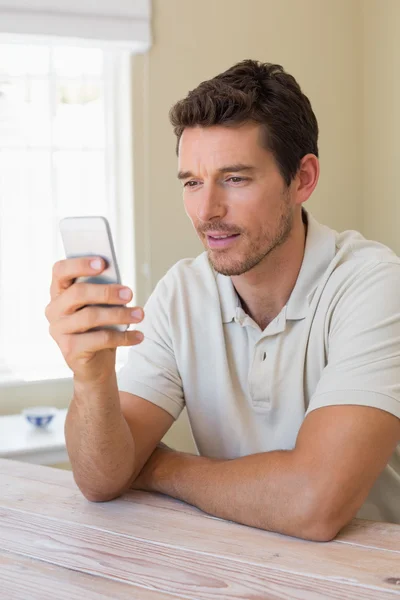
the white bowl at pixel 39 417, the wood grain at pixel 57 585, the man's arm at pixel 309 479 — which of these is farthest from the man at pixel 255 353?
the white bowl at pixel 39 417

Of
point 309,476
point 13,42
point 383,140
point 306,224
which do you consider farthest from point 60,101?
point 309,476

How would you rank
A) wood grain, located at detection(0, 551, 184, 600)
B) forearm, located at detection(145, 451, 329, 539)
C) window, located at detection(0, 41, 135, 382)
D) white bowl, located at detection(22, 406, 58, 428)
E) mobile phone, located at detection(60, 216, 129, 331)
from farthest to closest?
window, located at detection(0, 41, 135, 382), white bowl, located at detection(22, 406, 58, 428), forearm, located at detection(145, 451, 329, 539), mobile phone, located at detection(60, 216, 129, 331), wood grain, located at detection(0, 551, 184, 600)

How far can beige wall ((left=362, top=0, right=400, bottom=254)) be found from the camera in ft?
10.5

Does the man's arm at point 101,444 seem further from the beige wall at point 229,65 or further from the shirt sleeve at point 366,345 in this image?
the beige wall at point 229,65

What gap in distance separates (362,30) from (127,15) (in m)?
1.19

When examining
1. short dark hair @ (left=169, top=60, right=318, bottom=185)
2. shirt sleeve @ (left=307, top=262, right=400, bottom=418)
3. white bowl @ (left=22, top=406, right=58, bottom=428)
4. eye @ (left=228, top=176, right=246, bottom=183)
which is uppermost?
short dark hair @ (left=169, top=60, right=318, bottom=185)

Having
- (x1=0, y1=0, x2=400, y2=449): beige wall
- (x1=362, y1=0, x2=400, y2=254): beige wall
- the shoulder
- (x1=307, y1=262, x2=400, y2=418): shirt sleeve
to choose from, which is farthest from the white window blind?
(x1=307, y1=262, x2=400, y2=418): shirt sleeve

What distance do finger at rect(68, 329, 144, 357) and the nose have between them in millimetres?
488

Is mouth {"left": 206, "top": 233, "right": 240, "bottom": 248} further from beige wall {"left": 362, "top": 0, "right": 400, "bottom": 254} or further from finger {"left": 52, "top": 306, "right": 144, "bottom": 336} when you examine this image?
beige wall {"left": 362, "top": 0, "right": 400, "bottom": 254}

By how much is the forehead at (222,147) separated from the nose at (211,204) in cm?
5

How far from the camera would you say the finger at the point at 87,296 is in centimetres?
107

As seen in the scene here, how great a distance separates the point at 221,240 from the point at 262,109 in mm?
308

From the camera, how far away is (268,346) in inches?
61.0

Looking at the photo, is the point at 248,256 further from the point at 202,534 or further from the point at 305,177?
the point at 202,534
